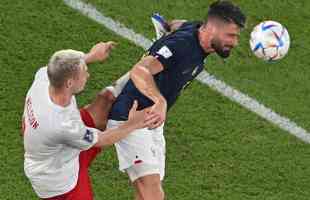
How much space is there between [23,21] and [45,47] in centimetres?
52

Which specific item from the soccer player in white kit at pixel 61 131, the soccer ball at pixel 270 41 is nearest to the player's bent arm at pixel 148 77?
the soccer player in white kit at pixel 61 131

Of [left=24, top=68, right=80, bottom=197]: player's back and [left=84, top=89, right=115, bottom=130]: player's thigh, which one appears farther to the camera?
[left=84, top=89, right=115, bottom=130]: player's thigh

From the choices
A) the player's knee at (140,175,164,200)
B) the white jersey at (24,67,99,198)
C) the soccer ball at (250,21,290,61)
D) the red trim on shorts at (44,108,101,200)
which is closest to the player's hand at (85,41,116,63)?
the white jersey at (24,67,99,198)

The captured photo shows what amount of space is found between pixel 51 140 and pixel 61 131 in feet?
0.45

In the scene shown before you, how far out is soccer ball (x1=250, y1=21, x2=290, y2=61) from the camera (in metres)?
8.61

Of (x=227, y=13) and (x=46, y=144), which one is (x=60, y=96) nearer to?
(x=46, y=144)

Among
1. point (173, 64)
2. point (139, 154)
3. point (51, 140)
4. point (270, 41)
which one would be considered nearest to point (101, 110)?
point (139, 154)

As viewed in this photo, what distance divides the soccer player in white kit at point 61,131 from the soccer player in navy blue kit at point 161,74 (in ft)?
1.69

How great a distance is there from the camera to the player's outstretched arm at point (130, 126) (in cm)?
686

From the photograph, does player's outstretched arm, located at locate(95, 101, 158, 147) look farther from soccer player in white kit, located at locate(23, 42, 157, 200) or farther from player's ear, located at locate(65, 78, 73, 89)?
player's ear, located at locate(65, 78, 73, 89)

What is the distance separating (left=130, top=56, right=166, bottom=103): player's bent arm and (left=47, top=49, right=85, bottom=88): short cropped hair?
0.66 meters

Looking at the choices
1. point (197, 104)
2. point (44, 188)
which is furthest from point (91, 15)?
point (44, 188)

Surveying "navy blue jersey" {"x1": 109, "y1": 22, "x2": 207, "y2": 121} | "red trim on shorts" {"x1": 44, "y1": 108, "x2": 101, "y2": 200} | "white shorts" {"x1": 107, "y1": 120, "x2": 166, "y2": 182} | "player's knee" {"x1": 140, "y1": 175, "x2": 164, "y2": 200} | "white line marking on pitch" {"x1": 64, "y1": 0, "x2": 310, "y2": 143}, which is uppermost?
"navy blue jersey" {"x1": 109, "y1": 22, "x2": 207, "y2": 121}

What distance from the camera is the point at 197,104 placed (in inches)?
391
